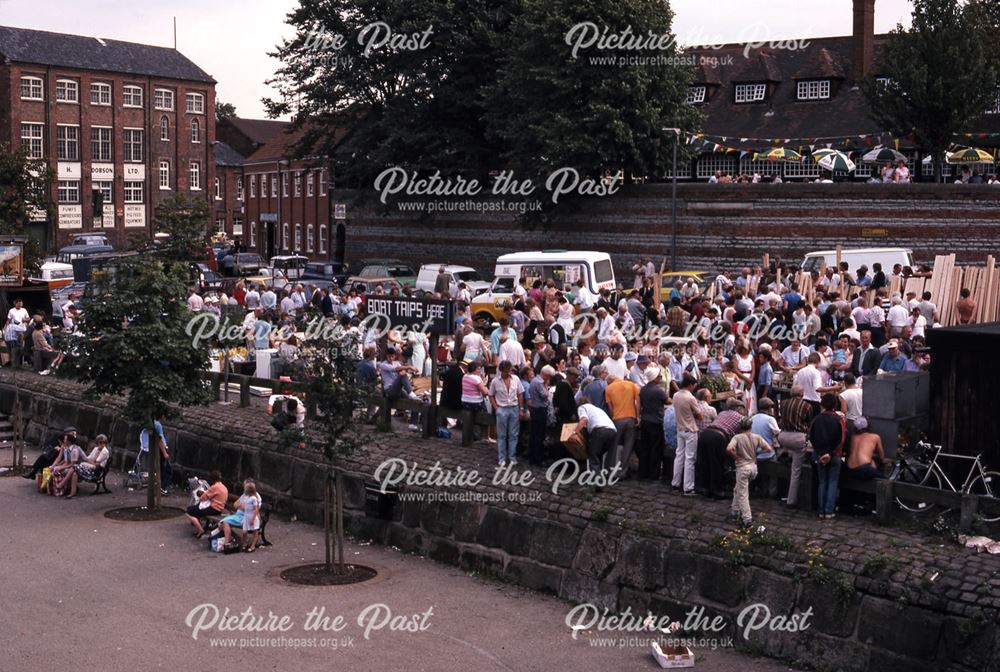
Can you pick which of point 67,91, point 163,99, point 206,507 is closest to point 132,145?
point 163,99

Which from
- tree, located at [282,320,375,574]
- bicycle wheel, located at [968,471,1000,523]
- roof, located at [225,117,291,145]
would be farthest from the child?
roof, located at [225,117,291,145]

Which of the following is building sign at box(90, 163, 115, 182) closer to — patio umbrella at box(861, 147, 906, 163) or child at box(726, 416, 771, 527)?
patio umbrella at box(861, 147, 906, 163)

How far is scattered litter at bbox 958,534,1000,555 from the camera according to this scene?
13.0m

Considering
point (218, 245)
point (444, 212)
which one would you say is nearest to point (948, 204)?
point (444, 212)

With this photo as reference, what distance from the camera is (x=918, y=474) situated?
48.9 ft

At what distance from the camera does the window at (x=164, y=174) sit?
8438 centimetres

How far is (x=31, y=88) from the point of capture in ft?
251

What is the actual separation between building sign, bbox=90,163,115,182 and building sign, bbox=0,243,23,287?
1675 inches

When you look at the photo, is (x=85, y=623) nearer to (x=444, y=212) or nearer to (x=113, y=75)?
(x=444, y=212)

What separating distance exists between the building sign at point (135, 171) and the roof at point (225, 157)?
12.3 meters

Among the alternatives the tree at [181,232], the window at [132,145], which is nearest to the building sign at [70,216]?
the window at [132,145]

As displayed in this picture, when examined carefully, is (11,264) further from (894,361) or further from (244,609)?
(894,361)

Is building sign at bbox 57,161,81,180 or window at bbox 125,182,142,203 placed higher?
building sign at bbox 57,161,81,180

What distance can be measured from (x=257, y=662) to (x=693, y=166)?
41209 millimetres
